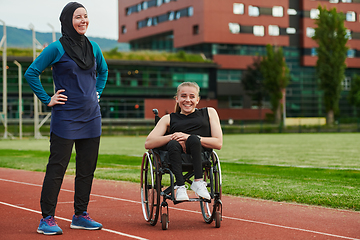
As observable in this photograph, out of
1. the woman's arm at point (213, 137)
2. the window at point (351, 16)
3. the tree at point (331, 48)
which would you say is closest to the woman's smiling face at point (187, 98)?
the woman's arm at point (213, 137)

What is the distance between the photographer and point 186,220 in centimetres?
648

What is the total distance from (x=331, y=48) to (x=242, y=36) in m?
11.7

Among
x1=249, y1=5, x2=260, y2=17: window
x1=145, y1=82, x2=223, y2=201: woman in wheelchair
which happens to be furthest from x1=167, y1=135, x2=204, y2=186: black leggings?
x1=249, y1=5, x2=260, y2=17: window

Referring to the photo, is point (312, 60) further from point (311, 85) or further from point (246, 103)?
point (246, 103)

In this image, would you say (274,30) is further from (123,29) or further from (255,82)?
(123,29)

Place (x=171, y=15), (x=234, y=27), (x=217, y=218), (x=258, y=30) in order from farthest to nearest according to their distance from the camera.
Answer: (x=171, y=15) < (x=258, y=30) < (x=234, y=27) < (x=217, y=218)

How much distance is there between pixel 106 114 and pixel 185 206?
53.2 m

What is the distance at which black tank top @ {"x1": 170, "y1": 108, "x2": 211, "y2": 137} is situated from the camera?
6.16m

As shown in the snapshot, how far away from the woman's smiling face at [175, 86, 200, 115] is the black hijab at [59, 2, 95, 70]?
3.58ft

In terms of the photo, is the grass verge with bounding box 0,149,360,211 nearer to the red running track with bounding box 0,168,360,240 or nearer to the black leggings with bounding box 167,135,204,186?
the red running track with bounding box 0,168,360,240

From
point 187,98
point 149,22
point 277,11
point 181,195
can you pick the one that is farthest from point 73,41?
point 149,22

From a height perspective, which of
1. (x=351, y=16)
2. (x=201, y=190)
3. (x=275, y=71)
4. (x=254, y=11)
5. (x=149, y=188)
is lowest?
(x=149, y=188)

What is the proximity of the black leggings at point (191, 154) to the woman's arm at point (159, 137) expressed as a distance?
0.22 m

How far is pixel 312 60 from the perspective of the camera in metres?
71.8
